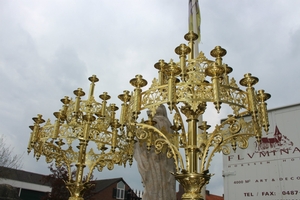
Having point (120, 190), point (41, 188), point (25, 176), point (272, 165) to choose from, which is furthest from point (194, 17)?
point (25, 176)

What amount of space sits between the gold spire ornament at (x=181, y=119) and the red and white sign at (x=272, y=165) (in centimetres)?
225

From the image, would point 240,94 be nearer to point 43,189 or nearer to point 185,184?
point 185,184

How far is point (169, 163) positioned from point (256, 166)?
8.02 ft

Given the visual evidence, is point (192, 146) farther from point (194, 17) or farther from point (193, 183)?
point (194, 17)

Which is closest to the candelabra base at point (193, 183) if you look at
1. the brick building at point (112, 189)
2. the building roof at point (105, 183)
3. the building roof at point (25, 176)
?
the brick building at point (112, 189)

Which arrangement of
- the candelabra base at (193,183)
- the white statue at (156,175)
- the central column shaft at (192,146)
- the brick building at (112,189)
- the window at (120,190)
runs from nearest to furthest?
the candelabra base at (193,183) → the central column shaft at (192,146) → the white statue at (156,175) → the brick building at (112,189) → the window at (120,190)

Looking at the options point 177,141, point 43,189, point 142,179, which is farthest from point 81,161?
point 43,189

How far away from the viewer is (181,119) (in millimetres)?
5355

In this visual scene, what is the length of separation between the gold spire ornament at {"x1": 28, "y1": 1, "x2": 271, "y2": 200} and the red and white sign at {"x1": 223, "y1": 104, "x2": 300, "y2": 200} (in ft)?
7.39

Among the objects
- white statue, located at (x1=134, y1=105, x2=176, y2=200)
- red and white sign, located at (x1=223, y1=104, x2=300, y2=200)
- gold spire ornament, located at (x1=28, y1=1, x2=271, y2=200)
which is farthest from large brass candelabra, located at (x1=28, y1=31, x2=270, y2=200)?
red and white sign, located at (x1=223, y1=104, x2=300, y2=200)

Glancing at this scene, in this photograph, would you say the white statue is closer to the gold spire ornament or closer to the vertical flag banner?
the gold spire ornament

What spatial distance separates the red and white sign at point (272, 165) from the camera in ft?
23.3

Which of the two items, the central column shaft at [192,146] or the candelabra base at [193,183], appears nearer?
the candelabra base at [193,183]

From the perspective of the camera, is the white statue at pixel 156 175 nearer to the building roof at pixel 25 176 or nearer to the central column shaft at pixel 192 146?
the central column shaft at pixel 192 146
